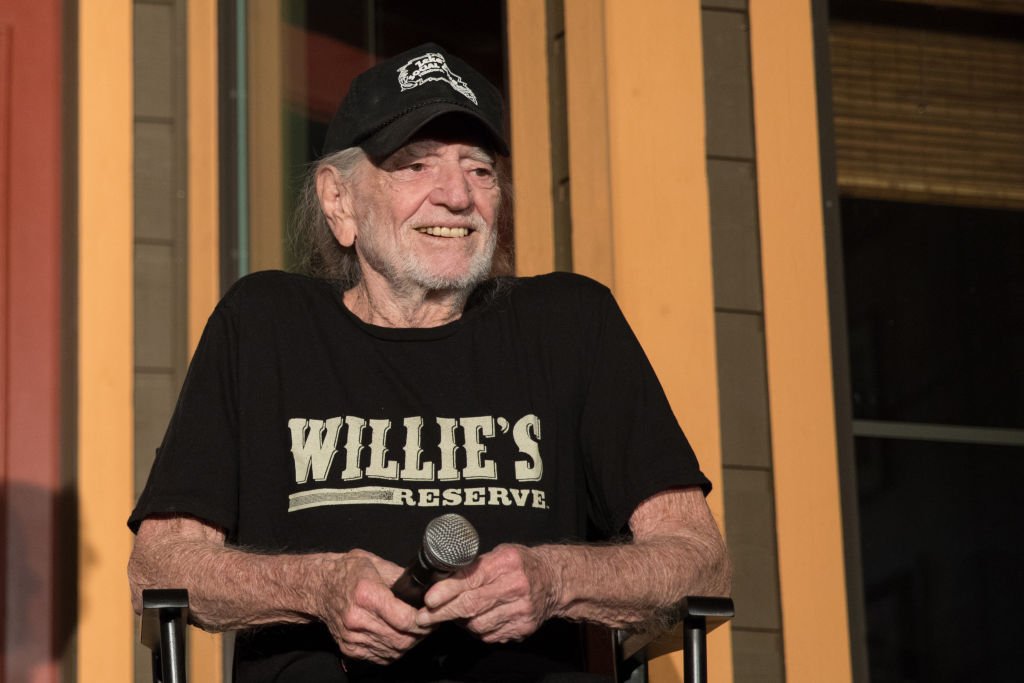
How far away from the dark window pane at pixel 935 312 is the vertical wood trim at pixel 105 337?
1624 mm

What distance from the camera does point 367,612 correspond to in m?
2.09

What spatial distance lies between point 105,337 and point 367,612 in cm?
159

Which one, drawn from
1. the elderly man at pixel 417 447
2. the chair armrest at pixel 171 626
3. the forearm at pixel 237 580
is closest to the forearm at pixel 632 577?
the elderly man at pixel 417 447

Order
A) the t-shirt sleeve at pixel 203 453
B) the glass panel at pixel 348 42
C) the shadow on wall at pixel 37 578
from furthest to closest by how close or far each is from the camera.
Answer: the glass panel at pixel 348 42
the shadow on wall at pixel 37 578
the t-shirt sleeve at pixel 203 453

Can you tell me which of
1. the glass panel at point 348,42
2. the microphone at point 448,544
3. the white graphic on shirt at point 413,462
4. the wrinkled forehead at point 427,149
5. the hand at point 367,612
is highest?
the glass panel at point 348,42

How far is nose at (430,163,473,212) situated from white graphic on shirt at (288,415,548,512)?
1.26 ft

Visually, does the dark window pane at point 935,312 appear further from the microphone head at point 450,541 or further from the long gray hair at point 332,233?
the microphone head at point 450,541

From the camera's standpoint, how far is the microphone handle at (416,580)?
75.4 inches

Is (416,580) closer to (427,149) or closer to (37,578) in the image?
(427,149)

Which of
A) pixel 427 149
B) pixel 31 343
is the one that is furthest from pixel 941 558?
pixel 31 343

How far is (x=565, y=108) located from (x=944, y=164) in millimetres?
901

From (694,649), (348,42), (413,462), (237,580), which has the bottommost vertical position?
(694,649)

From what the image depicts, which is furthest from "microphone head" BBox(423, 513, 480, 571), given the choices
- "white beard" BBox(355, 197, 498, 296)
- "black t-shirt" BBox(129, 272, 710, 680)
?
"white beard" BBox(355, 197, 498, 296)

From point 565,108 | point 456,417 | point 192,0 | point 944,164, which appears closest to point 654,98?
point 565,108
